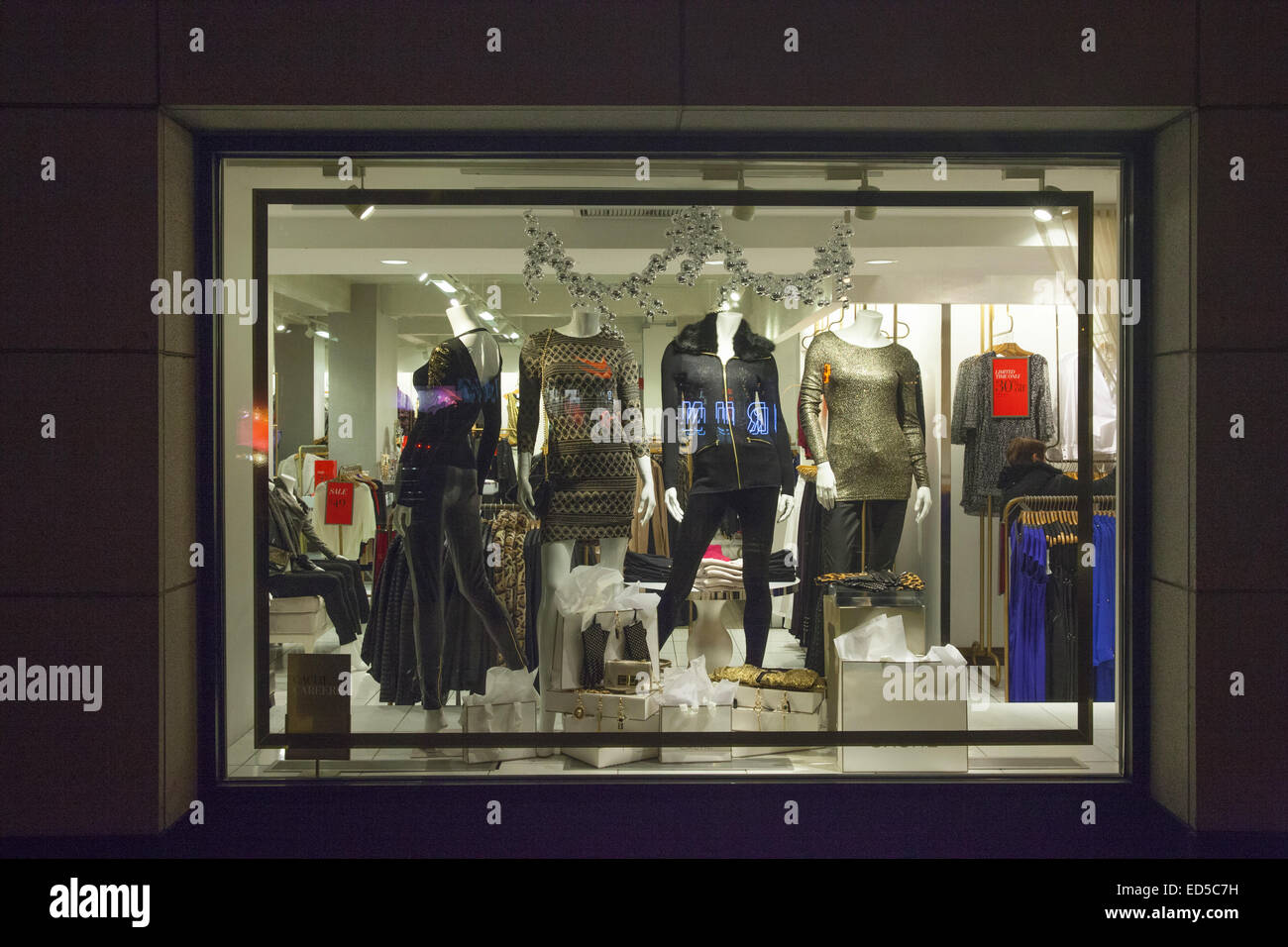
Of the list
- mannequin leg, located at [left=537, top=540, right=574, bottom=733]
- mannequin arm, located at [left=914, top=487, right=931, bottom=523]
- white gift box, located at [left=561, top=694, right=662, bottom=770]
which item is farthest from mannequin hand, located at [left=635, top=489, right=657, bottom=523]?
mannequin arm, located at [left=914, top=487, right=931, bottom=523]

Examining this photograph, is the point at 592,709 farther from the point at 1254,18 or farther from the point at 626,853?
the point at 1254,18

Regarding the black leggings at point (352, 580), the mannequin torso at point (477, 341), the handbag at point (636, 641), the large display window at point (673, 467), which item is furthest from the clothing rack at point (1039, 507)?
the black leggings at point (352, 580)

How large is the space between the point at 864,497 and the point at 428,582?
4.68 ft

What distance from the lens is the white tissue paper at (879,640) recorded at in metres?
3.03

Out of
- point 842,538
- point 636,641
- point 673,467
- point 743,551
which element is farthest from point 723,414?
point 636,641

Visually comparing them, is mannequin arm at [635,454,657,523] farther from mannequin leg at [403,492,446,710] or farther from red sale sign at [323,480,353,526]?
red sale sign at [323,480,353,526]

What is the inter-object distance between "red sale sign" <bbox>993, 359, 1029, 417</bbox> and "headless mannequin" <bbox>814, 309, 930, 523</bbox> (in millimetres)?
338

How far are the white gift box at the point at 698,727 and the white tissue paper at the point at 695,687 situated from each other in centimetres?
2

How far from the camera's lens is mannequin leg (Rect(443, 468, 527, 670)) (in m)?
3.07

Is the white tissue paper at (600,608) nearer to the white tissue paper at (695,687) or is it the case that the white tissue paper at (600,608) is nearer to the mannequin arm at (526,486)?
the white tissue paper at (695,687)

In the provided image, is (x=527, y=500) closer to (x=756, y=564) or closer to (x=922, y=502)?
(x=756, y=564)

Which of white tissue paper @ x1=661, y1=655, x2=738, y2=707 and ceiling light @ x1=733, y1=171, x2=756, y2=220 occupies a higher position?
ceiling light @ x1=733, y1=171, x2=756, y2=220

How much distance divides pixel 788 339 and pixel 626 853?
1633 mm
